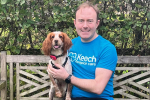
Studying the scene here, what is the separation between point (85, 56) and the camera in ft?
6.56

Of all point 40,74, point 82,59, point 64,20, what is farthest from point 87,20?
point 40,74

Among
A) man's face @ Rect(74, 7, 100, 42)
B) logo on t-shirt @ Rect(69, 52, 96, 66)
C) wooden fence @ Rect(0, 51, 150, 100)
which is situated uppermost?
man's face @ Rect(74, 7, 100, 42)

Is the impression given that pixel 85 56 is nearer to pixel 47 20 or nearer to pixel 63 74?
pixel 63 74

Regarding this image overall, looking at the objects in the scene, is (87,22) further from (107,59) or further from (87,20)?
(107,59)

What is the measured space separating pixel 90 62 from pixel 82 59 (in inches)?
4.6

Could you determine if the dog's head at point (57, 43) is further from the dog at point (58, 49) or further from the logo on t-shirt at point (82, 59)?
the logo on t-shirt at point (82, 59)

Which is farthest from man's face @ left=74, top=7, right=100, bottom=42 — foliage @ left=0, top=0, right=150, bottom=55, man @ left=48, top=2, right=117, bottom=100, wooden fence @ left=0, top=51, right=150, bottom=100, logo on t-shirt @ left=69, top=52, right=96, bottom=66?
wooden fence @ left=0, top=51, right=150, bottom=100

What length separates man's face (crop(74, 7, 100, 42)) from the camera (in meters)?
1.90

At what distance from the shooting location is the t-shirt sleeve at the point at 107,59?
181 centimetres

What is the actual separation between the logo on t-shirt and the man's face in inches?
9.2

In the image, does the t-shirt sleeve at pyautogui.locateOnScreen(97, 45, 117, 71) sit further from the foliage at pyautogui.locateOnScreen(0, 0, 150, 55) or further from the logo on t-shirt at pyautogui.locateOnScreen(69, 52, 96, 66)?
the foliage at pyautogui.locateOnScreen(0, 0, 150, 55)

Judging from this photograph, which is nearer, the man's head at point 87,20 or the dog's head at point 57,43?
the man's head at point 87,20

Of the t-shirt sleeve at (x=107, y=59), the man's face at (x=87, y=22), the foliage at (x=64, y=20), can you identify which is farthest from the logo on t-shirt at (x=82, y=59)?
the foliage at (x=64, y=20)

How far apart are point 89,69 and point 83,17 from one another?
60 centimetres
